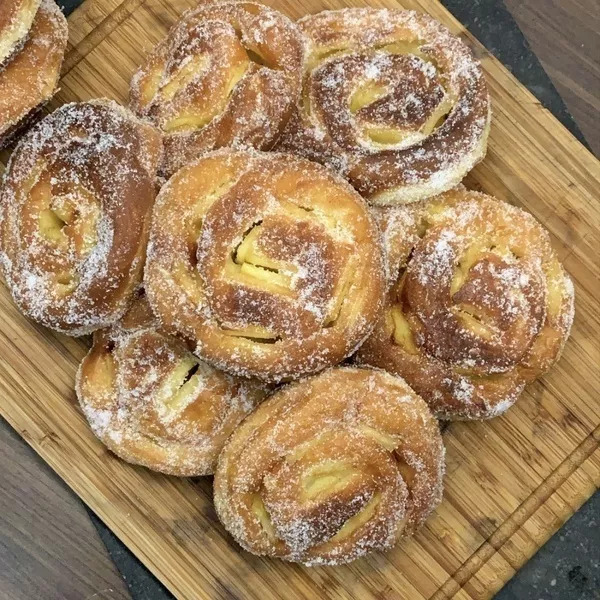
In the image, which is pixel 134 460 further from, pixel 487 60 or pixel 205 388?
pixel 487 60

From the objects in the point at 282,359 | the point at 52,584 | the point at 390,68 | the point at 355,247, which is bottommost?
the point at 52,584

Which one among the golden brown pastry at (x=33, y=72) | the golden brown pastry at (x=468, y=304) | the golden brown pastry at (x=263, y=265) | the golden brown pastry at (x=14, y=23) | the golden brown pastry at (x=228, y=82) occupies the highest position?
the golden brown pastry at (x=14, y=23)

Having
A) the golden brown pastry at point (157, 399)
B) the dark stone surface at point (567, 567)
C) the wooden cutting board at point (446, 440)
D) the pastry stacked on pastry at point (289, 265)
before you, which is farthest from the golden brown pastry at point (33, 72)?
the dark stone surface at point (567, 567)

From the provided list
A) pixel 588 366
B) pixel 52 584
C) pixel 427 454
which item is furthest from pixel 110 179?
pixel 588 366

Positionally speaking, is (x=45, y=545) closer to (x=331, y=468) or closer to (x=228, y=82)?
(x=331, y=468)

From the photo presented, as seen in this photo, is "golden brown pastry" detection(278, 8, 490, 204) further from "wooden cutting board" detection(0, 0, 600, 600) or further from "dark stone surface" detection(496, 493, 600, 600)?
"dark stone surface" detection(496, 493, 600, 600)

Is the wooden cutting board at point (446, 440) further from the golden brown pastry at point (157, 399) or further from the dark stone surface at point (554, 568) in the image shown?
the dark stone surface at point (554, 568)
